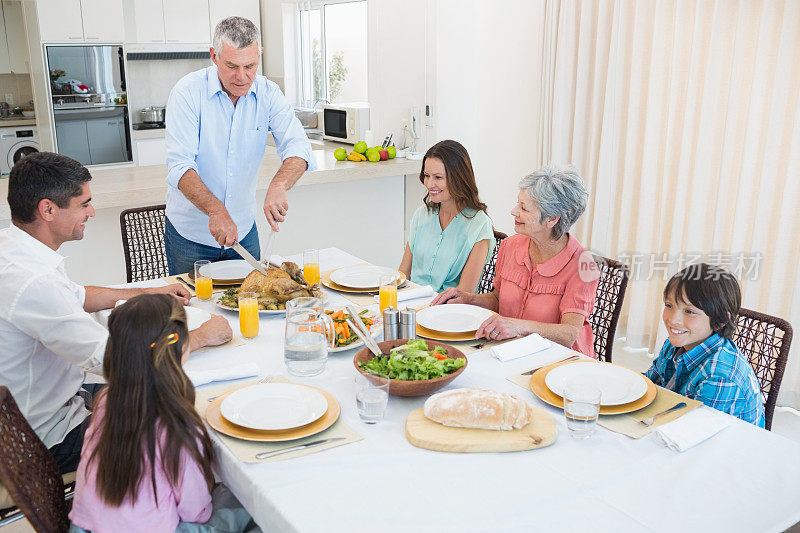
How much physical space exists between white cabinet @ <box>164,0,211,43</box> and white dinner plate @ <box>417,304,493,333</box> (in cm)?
482

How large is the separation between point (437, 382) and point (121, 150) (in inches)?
204

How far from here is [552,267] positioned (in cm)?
228

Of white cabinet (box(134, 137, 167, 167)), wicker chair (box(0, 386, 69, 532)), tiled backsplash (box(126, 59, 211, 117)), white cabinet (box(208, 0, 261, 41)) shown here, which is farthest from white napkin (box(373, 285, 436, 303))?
tiled backsplash (box(126, 59, 211, 117))

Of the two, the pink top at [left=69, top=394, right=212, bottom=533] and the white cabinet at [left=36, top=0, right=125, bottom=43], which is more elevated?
the white cabinet at [left=36, top=0, right=125, bottom=43]

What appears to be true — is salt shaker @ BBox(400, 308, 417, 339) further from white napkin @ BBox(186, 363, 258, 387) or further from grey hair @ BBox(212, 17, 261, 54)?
grey hair @ BBox(212, 17, 261, 54)

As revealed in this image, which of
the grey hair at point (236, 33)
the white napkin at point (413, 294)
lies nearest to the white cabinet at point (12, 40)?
the grey hair at point (236, 33)

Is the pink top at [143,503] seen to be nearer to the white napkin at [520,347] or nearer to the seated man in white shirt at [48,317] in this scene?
the seated man in white shirt at [48,317]

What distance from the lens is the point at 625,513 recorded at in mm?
1264

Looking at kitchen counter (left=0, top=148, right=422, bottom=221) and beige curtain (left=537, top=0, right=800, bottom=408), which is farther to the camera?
kitchen counter (left=0, top=148, right=422, bottom=221)

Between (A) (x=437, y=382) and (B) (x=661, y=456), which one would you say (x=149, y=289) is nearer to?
(A) (x=437, y=382)

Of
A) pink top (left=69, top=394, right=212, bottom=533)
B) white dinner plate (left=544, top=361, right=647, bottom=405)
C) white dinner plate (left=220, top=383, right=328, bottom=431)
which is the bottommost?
pink top (left=69, top=394, right=212, bottom=533)

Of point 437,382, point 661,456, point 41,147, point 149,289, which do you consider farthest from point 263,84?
point 41,147

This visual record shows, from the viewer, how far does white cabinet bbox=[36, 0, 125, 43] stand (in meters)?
5.50

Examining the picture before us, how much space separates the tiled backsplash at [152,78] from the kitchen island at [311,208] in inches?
78.9
